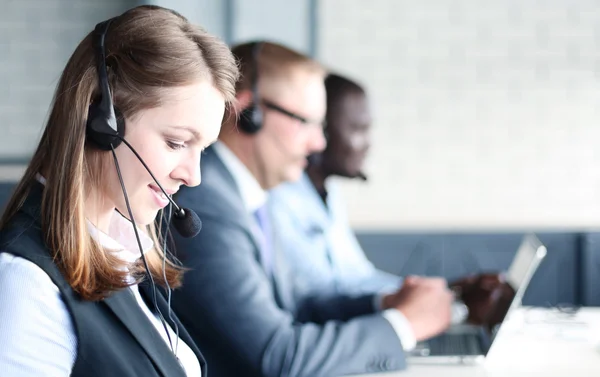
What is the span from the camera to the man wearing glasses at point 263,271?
1.64m

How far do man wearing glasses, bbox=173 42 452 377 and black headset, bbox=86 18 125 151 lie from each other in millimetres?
403

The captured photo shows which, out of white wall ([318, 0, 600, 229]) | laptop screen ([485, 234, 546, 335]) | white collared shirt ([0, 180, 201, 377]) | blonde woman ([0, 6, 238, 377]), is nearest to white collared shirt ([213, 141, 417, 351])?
laptop screen ([485, 234, 546, 335])

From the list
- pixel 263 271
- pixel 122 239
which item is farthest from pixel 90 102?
pixel 263 271

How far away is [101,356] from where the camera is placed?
1.01 meters

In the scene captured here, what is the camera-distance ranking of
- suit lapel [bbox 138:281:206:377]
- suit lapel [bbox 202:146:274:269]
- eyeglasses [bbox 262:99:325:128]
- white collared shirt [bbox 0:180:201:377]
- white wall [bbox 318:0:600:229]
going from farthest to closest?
white wall [bbox 318:0:600:229], eyeglasses [bbox 262:99:325:128], suit lapel [bbox 202:146:274:269], suit lapel [bbox 138:281:206:377], white collared shirt [bbox 0:180:201:377]

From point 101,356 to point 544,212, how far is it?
154 inches

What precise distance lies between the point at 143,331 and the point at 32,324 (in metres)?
0.18

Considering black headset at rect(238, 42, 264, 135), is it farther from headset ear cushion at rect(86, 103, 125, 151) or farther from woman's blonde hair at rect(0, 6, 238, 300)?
headset ear cushion at rect(86, 103, 125, 151)

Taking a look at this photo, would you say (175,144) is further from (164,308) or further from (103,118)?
(164,308)

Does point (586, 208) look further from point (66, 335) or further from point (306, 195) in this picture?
point (66, 335)

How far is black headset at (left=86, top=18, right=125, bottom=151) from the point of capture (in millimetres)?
1044

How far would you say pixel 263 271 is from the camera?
6.02 feet

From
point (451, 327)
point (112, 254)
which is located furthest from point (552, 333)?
point (112, 254)

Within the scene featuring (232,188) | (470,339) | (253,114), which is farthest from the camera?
(470,339)
